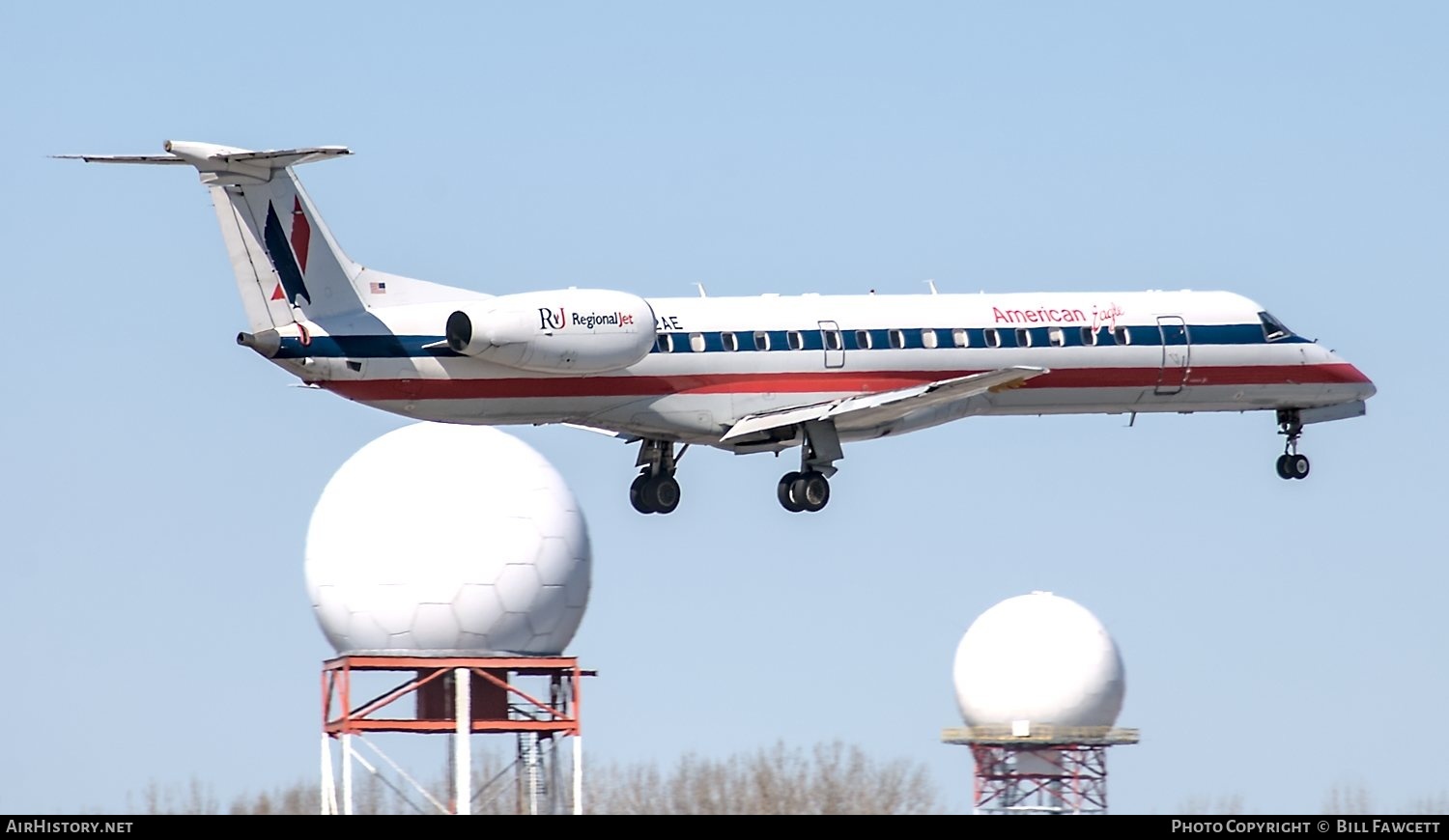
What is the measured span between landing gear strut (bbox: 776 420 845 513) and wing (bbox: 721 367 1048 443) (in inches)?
15.1

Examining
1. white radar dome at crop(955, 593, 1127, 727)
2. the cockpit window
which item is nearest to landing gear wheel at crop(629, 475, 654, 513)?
the cockpit window

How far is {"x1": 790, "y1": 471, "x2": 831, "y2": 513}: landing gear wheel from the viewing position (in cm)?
4947

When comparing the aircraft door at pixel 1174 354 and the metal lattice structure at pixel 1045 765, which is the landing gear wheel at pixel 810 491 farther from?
the metal lattice structure at pixel 1045 765

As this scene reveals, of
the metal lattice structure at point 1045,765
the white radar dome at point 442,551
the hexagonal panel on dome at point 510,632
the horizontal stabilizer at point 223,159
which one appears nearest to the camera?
the horizontal stabilizer at point 223,159

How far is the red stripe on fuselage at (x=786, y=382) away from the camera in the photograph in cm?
4472

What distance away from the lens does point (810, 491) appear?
4944cm

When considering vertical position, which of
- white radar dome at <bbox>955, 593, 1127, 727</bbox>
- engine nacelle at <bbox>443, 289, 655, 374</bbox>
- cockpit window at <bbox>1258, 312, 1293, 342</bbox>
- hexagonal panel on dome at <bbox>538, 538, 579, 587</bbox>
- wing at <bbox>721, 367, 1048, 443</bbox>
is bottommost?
white radar dome at <bbox>955, 593, 1127, 727</bbox>

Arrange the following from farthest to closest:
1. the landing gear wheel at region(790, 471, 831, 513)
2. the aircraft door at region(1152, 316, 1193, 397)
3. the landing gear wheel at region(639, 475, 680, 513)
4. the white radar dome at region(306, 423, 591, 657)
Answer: the white radar dome at region(306, 423, 591, 657) < the aircraft door at region(1152, 316, 1193, 397) < the landing gear wheel at region(639, 475, 680, 513) < the landing gear wheel at region(790, 471, 831, 513)

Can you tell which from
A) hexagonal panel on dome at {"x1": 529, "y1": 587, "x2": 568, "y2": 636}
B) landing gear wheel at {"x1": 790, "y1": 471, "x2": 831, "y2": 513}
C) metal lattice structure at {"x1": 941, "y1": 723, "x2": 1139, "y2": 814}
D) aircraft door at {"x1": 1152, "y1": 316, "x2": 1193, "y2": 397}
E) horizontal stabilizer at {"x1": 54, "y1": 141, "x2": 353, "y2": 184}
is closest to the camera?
horizontal stabilizer at {"x1": 54, "y1": 141, "x2": 353, "y2": 184}

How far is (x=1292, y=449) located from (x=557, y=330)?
18.6 m

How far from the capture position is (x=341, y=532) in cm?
5338

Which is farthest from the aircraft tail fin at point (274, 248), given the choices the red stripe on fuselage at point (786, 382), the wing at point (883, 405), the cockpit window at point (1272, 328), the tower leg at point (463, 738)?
the cockpit window at point (1272, 328)

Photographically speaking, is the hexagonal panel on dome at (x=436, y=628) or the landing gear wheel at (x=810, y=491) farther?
the hexagonal panel on dome at (x=436, y=628)

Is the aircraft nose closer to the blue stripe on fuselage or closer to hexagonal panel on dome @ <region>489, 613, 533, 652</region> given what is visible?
the blue stripe on fuselage
